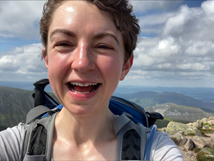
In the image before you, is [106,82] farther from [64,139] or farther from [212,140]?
[212,140]

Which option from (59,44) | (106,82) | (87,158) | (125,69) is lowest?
(87,158)

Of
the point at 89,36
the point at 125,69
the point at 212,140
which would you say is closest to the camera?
the point at 89,36

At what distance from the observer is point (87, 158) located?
3340 millimetres

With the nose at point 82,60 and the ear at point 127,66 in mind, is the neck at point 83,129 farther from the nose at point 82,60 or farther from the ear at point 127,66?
the nose at point 82,60

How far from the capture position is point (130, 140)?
3088mm

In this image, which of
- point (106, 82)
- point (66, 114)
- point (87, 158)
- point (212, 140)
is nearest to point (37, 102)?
point (66, 114)

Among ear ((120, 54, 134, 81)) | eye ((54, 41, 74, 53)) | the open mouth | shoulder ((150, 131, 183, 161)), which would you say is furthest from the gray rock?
eye ((54, 41, 74, 53))

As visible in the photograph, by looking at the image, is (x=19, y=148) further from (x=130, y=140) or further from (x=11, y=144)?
(x=130, y=140)

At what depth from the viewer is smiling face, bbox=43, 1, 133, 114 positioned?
2830mm

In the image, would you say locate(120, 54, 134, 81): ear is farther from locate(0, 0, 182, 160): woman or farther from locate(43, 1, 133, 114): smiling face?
locate(43, 1, 133, 114): smiling face

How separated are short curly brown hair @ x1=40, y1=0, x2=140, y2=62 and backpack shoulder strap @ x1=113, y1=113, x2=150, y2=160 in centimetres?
138

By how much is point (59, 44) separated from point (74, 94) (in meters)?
0.90

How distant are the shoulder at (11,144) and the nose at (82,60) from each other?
1.56 meters

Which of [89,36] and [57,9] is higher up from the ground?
[57,9]
